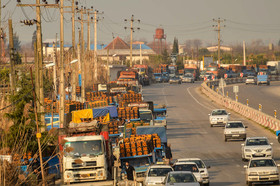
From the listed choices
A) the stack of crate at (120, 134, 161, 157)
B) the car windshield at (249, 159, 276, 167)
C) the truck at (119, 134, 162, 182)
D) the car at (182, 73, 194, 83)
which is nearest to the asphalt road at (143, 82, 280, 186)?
the car windshield at (249, 159, 276, 167)

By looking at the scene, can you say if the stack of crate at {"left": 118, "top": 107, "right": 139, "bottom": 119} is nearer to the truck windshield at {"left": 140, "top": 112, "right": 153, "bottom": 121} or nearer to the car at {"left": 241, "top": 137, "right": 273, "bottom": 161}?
the truck windshield at {"left": 140, "top": 112, "right": 153, "bottom": 121}

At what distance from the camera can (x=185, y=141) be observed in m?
43.7

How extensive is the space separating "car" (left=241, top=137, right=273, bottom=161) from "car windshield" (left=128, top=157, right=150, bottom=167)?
261 inches

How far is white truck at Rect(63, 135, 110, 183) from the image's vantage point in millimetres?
23172

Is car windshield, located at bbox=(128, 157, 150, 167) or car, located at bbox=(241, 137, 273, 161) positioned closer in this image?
car windshield, located at bbox=(128, 157, 150, 167)

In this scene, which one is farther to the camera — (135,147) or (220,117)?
(220,117)

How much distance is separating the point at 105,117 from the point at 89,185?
19366mm

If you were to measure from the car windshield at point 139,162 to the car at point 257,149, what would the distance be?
6.63m

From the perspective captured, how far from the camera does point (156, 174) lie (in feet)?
79.8

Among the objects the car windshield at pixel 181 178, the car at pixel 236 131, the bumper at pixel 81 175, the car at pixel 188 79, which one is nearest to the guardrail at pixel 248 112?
the car at pixel 236 131

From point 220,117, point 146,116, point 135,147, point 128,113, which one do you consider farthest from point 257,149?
point 220,117

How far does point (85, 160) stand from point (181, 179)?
390cm

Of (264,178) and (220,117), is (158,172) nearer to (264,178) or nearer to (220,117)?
(264,178)

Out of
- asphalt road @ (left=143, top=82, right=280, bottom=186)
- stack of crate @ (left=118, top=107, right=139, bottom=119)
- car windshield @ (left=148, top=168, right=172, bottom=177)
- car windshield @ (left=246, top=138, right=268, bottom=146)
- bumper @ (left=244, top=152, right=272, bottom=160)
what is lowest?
asphalt road @ (left=143, top=82, right=280, bottom=186)
